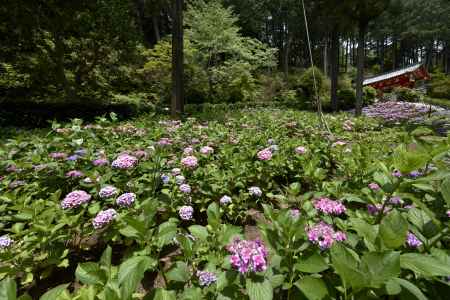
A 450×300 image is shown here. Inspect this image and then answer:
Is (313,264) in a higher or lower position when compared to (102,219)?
higher

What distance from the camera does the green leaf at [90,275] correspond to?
3.28 feet

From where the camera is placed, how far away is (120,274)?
93 cm

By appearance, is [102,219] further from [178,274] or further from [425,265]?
[425,265]

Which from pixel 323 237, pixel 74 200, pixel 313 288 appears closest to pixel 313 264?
pixel 313 288

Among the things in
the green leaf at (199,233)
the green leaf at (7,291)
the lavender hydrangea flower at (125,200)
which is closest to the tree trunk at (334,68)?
the lavender hydrangea flower at (125,200)

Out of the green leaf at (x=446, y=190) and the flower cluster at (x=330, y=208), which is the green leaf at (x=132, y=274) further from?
the green leaf at (x=446, y=190)

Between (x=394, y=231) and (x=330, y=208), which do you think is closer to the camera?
(x=394, y=231)

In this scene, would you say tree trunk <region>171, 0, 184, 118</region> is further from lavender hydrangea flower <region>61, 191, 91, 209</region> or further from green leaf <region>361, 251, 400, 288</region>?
green leaf <region>361, 251, 400, 288</region>

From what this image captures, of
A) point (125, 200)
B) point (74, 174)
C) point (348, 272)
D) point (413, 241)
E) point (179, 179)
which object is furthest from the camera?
point (74, 174)

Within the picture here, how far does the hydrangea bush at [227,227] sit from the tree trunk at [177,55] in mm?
5913

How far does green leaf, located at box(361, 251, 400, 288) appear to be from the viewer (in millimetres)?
705

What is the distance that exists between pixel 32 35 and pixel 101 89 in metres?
3.79

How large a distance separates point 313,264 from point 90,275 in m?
0.84

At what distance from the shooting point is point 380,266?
0.73m
